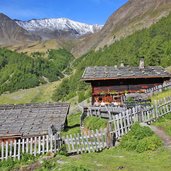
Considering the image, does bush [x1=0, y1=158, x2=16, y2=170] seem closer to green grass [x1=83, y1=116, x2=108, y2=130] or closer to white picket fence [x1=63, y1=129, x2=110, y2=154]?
white picket fence [x1=63, y1=129, x2=110, y2=154]

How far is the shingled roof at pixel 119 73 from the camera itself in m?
50.2

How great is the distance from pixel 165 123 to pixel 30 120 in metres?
14.6

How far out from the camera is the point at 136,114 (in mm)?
24703

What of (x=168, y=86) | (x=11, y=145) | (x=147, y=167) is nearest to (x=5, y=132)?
(x=11, y=145)

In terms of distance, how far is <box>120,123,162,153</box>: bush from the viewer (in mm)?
20344

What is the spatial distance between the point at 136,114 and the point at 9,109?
17103 mm

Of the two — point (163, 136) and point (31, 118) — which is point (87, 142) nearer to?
point (163, 136)

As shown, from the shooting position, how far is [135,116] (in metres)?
24.6

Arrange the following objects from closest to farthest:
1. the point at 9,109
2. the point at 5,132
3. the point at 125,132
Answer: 1. the point at 125,132
2. the point at 5,132
3. the point at 9,109

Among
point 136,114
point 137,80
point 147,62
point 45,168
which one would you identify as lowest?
point 45,168

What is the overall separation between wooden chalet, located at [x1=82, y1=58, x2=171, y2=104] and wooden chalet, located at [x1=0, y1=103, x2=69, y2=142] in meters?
12.7

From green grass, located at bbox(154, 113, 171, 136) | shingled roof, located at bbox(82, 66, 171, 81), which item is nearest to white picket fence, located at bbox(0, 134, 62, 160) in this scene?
green grass, located at bbox(154, 113, 171, 136)

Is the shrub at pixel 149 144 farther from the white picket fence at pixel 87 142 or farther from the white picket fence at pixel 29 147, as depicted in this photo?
the white picket fence at pixel 29 147

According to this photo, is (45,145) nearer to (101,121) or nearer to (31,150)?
(31,150)
